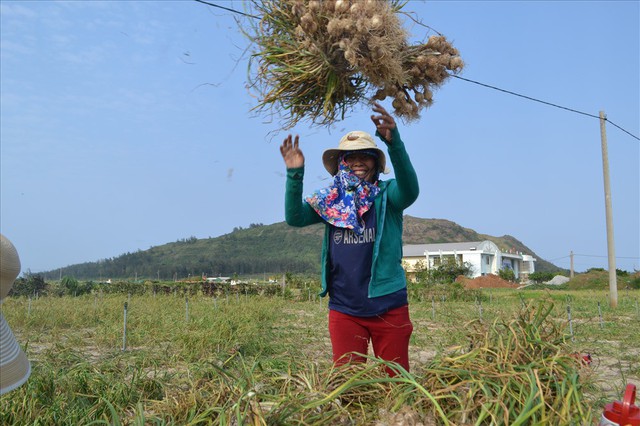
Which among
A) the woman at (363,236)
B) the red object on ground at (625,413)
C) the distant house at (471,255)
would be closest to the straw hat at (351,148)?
the woman at (363,236)

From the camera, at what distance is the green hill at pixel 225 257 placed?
214 feet

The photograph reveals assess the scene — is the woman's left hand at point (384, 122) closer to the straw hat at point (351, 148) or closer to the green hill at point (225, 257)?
the straw hat at point (351, 148)

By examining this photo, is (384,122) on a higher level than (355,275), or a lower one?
higher

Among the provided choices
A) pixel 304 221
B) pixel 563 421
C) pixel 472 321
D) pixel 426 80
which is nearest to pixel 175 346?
pixel 304 221

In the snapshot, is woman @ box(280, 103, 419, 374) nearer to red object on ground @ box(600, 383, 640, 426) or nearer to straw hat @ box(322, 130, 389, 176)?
straw hat @ box(322, 130, 389, 176)

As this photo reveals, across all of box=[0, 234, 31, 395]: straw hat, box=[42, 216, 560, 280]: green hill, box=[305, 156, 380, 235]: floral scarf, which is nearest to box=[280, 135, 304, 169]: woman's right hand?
box=[305, 156, 380, 235]: floral scarf

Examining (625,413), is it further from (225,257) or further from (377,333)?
(225,257)

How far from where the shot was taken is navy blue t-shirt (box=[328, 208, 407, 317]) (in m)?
2.57

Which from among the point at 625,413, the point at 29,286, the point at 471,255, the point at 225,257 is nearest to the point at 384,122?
the point at 625,413

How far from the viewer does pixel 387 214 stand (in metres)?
2.73

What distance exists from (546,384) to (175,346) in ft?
17.2

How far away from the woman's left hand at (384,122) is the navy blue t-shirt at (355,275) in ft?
1.32

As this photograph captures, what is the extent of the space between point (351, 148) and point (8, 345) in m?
1.71

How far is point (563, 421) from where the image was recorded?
1199 millimetres
